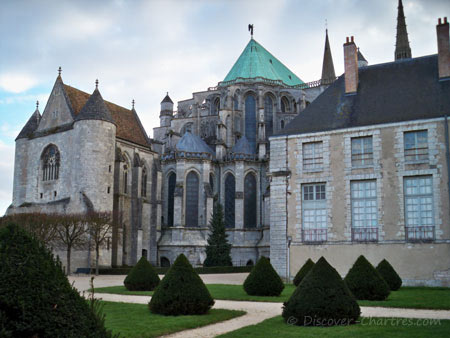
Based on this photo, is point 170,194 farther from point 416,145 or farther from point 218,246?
point 416,145

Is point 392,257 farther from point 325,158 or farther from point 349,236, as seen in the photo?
point 325,158

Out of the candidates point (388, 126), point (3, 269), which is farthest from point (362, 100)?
point (3, 269)

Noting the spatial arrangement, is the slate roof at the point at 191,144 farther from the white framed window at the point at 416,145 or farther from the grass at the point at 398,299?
the grass at the point at 398,299

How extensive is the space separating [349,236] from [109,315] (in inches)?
467

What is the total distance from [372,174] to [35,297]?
17435 millimetres

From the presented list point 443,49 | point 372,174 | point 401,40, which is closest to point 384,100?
point 443,49

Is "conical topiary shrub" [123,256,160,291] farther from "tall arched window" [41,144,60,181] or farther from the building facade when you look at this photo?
"tall arched window" [41,144,60,181]

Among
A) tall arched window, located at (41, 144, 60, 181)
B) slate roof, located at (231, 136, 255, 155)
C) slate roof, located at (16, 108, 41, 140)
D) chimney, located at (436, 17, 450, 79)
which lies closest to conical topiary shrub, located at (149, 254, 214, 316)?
chimney, located at (436, 17, 450, 79)

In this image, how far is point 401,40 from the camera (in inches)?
1999

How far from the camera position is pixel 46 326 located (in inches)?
171

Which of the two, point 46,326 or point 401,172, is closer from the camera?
point 46,326

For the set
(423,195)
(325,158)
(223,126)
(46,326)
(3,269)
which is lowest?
(46,326)

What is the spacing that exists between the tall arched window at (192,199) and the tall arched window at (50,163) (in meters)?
11.4

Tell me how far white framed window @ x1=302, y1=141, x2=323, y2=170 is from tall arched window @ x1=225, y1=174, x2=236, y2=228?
24113mm
